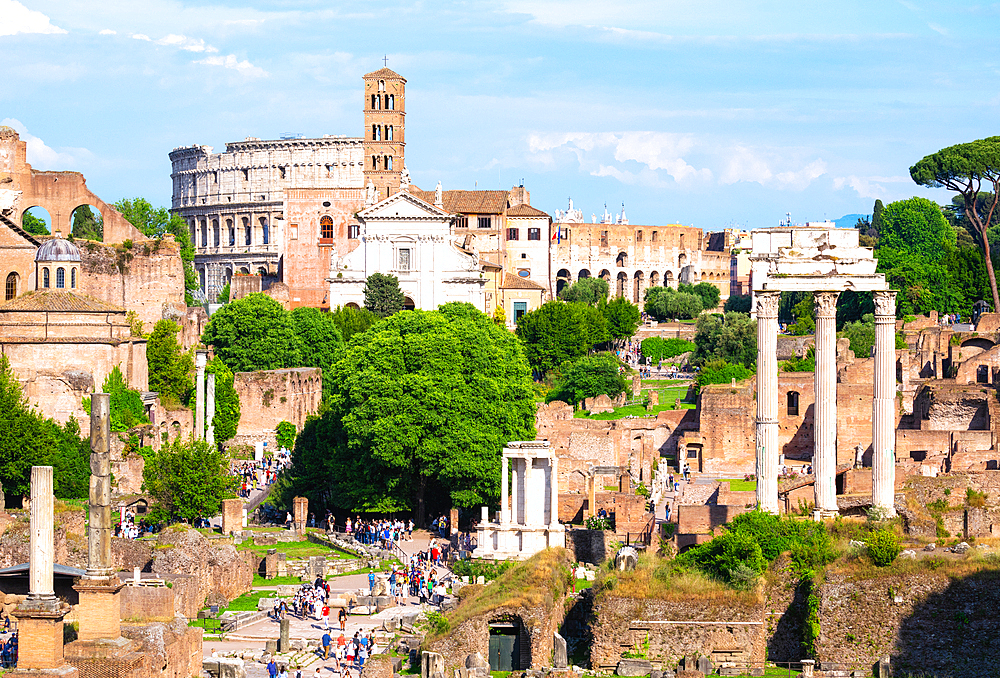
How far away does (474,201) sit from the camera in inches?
4402

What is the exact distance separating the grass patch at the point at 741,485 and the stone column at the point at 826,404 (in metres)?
15.1

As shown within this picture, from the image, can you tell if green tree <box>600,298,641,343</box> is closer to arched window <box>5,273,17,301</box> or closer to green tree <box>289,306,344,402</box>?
green tree <box>289,306,344,402</box>

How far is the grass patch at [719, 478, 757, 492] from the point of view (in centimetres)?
5084

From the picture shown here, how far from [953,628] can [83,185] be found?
5246cm

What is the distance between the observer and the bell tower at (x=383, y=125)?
10569 centimetres

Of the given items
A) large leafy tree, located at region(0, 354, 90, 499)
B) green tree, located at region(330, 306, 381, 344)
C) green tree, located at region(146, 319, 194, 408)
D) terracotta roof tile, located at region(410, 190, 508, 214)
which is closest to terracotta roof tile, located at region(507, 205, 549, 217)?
terracotta roof tile, located at region(410, 190, 508, 214)

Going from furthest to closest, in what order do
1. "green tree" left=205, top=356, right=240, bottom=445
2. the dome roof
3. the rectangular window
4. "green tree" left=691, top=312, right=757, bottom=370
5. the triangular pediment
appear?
1. the rectangular window
2. the triangular pediment
3. "green tree" left=691, top=312, right=757, bottom=370
4. "green tree" left=205, top=356, right=240, bottom=445
5. the dome roof

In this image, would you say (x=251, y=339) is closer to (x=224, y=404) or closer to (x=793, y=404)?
(x=224, y=404)

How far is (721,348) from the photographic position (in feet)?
260

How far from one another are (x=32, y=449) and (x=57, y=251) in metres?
11.8

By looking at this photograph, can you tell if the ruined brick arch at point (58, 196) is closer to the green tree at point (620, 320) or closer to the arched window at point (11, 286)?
the arched window at point (11, 286)

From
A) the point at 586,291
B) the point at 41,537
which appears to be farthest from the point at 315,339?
the point at 586,291

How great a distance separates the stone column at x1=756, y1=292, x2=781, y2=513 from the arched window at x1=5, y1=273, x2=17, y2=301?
33.7 meters

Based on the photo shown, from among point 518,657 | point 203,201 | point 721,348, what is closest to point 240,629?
point 518,657
